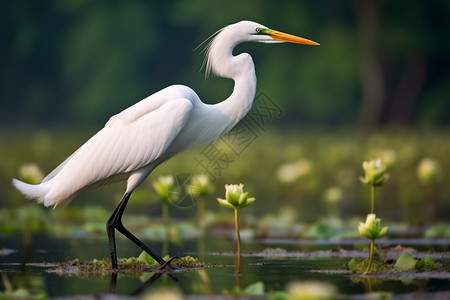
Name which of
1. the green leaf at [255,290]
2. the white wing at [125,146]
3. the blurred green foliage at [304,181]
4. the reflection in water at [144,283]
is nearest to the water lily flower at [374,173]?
the white wing at [125,146]

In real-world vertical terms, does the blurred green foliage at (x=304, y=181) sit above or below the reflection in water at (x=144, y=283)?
above

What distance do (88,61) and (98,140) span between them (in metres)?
30.1

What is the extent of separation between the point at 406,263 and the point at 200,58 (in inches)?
1263

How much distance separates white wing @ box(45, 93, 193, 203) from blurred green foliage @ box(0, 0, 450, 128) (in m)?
23.0

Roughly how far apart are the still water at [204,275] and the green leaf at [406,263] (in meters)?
0.31

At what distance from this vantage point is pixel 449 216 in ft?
33.6

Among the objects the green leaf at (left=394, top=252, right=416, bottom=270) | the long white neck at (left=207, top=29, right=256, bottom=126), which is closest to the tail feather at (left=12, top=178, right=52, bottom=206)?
the long white neck at (left=207, top=29, right=256, bottom=126)

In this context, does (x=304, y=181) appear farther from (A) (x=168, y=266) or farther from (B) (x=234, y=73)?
(A) (x=168, y=266)

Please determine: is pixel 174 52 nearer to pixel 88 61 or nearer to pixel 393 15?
pixel 88 61

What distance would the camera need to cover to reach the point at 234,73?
6.41 metres

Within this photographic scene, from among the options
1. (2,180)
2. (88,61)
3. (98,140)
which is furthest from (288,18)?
(98,140)

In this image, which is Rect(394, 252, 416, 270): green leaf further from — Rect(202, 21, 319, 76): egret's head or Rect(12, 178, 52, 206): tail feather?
Rect(12, 178, 52, 206): tail feather

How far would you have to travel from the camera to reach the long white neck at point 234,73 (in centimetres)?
637

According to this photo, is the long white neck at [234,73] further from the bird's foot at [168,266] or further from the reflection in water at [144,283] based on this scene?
the reflection in water at [144,283]
